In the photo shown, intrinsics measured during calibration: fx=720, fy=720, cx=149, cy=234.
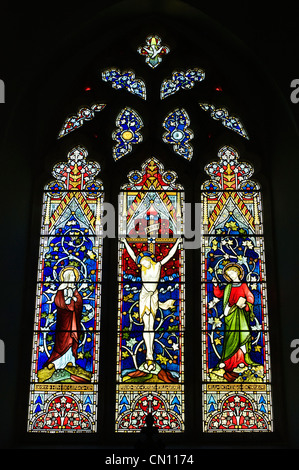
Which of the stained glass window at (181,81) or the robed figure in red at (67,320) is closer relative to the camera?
the robed figure in red at (67,320)

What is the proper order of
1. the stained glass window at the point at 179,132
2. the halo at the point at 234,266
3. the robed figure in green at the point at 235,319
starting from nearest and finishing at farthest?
the robed figure in green at the point at 235,319 → the halo at the point at 234,266 → the stained glass window at the point at 179,132

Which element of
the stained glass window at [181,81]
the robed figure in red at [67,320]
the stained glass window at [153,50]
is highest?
the stained glass window at [153,50]

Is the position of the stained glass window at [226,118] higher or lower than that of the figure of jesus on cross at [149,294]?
higher

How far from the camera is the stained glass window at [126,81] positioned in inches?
275

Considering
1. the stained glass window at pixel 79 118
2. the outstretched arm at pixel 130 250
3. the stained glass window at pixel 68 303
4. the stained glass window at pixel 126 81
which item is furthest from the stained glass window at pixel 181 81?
the outstretched arm at pixel 130 250

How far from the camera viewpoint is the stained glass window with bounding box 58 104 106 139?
22.4ft

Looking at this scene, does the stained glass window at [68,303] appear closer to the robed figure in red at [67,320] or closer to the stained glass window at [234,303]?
the robed figure in red at [67,320]

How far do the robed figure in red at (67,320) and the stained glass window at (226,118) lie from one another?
2.01m

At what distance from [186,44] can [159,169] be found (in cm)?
133

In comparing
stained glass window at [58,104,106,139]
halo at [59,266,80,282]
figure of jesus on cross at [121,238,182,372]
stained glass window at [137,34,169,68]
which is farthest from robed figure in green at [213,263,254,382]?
stained glass window at [137,34,169,68]

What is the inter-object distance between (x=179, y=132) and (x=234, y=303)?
1.75 meters

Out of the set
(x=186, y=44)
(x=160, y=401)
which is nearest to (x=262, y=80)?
(x=186, y=44)

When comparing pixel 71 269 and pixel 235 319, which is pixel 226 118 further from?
pixel 71 269

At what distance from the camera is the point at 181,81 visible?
7.00m
